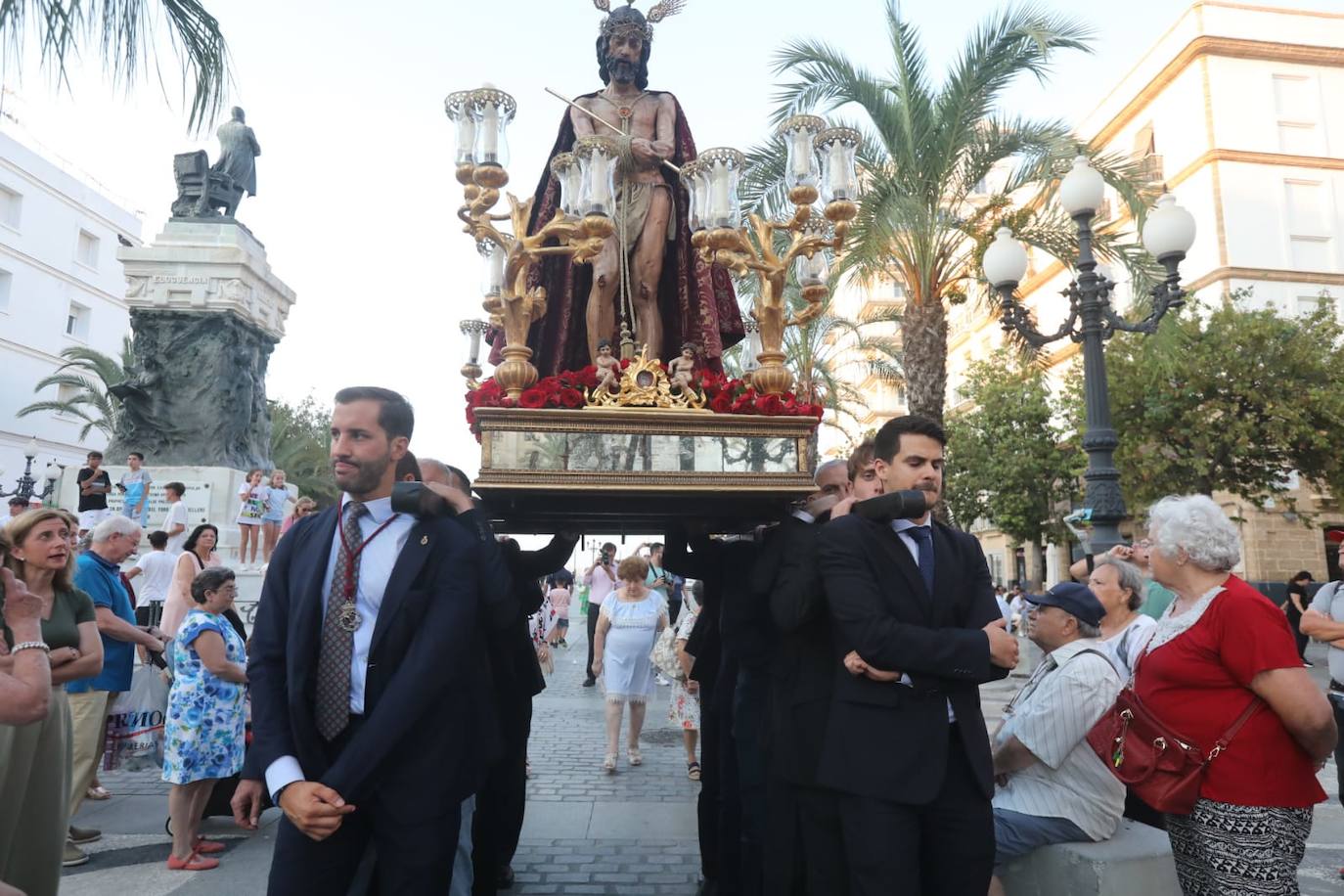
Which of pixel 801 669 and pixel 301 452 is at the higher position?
pixel 301 452

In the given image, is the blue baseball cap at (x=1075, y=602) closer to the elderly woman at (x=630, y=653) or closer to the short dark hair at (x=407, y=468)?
the short dark hair at (x=407, y=468)

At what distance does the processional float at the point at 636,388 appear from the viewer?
345cm

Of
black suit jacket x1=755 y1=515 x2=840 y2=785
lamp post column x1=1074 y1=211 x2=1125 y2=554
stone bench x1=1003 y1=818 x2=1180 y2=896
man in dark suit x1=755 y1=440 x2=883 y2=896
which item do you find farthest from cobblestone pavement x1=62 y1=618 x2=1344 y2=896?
lamp post column x1=1074 y1=211 x2=1125 y2=554

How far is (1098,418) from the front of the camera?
8094 mm

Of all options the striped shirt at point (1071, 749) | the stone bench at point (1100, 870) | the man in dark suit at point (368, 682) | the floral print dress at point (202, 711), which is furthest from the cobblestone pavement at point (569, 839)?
the man in dark suit at point (368, 682)

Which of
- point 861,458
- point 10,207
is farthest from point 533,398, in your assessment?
point 10,207

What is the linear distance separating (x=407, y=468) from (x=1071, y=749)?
2.81m

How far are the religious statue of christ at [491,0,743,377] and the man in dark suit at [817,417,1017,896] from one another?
2026mm

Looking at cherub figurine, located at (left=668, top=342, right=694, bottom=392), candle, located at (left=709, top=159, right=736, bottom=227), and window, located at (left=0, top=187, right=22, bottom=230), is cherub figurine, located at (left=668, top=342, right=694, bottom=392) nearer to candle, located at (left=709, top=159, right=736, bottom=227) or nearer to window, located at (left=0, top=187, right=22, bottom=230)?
candle, located at (left=709, top=159, right=736, bottom=227)

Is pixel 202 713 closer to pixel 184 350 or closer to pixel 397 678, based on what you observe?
pixel 397 678

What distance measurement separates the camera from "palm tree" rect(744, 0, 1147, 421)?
1163 centimetres

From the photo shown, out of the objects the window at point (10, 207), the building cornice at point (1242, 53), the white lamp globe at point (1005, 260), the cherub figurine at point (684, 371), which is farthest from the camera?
the window at point (10, 207)

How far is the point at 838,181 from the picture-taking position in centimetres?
402

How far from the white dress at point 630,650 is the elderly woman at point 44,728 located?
179 inches
